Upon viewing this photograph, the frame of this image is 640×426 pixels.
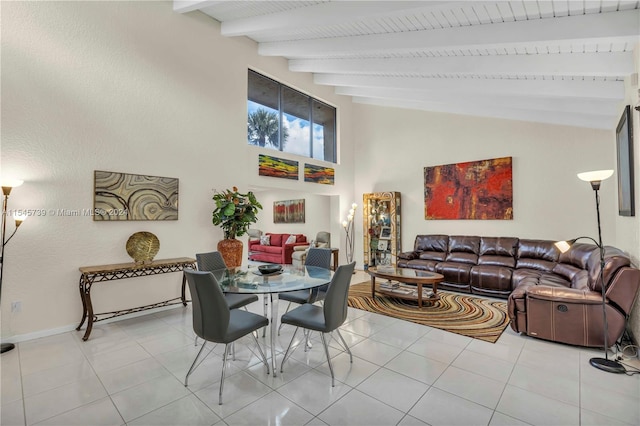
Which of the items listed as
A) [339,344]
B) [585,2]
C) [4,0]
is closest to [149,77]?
[4,0]

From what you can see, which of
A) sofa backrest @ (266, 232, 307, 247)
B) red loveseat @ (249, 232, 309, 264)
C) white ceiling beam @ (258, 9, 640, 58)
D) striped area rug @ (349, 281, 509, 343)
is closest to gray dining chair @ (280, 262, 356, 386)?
striped area rug @ (349, 281, 509, 343)

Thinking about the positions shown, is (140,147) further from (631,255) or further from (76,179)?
(631,255)

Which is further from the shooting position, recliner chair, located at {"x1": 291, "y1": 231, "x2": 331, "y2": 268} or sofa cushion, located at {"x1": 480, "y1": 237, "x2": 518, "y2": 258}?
recliner chair, located at {"x1": 291, "y1": 231, "x2": 331, "y2": 268}

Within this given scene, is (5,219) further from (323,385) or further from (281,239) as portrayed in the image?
(281,239)

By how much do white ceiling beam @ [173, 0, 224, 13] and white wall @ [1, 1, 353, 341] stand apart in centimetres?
15

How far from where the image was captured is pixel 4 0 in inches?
122

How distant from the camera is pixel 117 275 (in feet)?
12.4

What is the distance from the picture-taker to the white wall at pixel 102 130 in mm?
3191

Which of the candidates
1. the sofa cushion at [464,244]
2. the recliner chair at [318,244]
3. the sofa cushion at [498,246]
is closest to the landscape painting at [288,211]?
the recliner chair at [318,244]

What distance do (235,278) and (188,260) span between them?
1.52 meters

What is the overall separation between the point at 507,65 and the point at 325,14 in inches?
91.2

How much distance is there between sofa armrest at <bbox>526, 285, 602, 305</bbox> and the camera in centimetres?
285

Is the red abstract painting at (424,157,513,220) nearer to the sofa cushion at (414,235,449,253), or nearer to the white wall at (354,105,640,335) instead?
the white wall at (354,105,640,335)

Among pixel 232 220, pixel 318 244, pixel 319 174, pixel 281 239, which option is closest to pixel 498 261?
pixel 319 174
